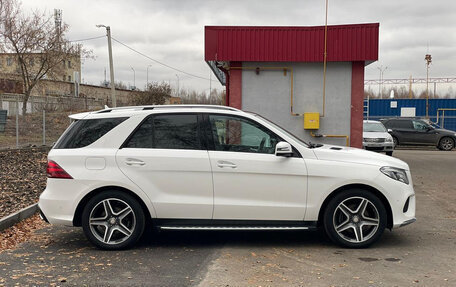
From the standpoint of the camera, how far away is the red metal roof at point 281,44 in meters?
11.8

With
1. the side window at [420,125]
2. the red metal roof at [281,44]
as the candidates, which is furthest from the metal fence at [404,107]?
the red metal roof at [281,44]

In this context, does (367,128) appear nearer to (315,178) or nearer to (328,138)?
(328,138)

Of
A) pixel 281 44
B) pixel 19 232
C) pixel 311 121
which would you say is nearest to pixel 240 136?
pixel 19 232


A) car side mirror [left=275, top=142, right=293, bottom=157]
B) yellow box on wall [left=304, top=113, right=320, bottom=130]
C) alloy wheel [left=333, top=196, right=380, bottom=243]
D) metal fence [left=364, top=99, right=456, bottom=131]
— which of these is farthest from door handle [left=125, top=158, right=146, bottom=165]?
metal fence [left=364, top=99, right=456, bottom=131]

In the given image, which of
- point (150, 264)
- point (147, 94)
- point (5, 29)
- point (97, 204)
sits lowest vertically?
point (150, 264)

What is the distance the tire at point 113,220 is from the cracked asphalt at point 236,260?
0.50 ft

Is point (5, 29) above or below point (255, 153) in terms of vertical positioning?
above

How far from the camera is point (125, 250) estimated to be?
552cm

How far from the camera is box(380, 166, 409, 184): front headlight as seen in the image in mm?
5453

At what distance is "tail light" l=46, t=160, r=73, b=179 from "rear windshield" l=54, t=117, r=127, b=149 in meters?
0.24

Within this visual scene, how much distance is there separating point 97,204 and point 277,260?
2.25 metres

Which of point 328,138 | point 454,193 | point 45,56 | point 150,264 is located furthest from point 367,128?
point 45,56

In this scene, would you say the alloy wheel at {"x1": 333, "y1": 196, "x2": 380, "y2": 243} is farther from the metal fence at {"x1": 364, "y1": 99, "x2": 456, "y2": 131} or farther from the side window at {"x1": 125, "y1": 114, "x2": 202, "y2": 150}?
the metal fence at {"x1": 364, "y1": 99, "x2": 456, "y2": 131}

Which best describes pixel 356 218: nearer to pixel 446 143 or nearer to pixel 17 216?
pixel 17 216
